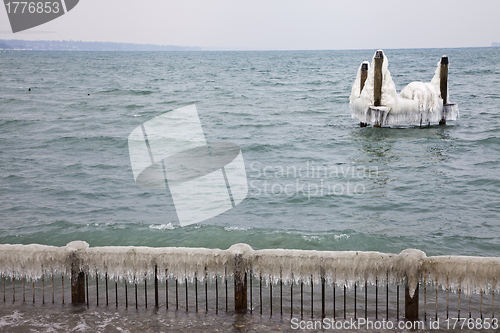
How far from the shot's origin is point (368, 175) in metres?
16.7

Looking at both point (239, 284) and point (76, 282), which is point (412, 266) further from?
point (76, 282)

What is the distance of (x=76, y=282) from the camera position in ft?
21.4

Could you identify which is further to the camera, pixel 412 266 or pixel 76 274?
pixel 76 274

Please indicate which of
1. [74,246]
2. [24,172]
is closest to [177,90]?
[24,172]

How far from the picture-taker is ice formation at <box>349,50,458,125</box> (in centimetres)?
2133

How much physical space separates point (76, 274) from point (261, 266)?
90.7 inches

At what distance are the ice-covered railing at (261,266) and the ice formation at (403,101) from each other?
15983mm

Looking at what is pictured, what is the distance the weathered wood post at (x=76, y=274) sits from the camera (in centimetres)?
640

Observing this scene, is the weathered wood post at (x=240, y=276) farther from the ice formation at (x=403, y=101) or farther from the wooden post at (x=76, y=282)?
the ice formation at (x=403, y=101)

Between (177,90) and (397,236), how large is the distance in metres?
42.7

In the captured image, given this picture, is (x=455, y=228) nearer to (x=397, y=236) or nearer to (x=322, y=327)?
(x=397, y=236)

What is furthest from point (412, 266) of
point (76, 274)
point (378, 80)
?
point (378, 80)

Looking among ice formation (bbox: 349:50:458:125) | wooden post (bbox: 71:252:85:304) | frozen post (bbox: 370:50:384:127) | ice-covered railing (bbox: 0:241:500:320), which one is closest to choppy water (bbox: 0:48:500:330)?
ice formation (bbox: 349:50:458:125)

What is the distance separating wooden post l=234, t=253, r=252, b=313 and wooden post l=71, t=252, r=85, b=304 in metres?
1.92
